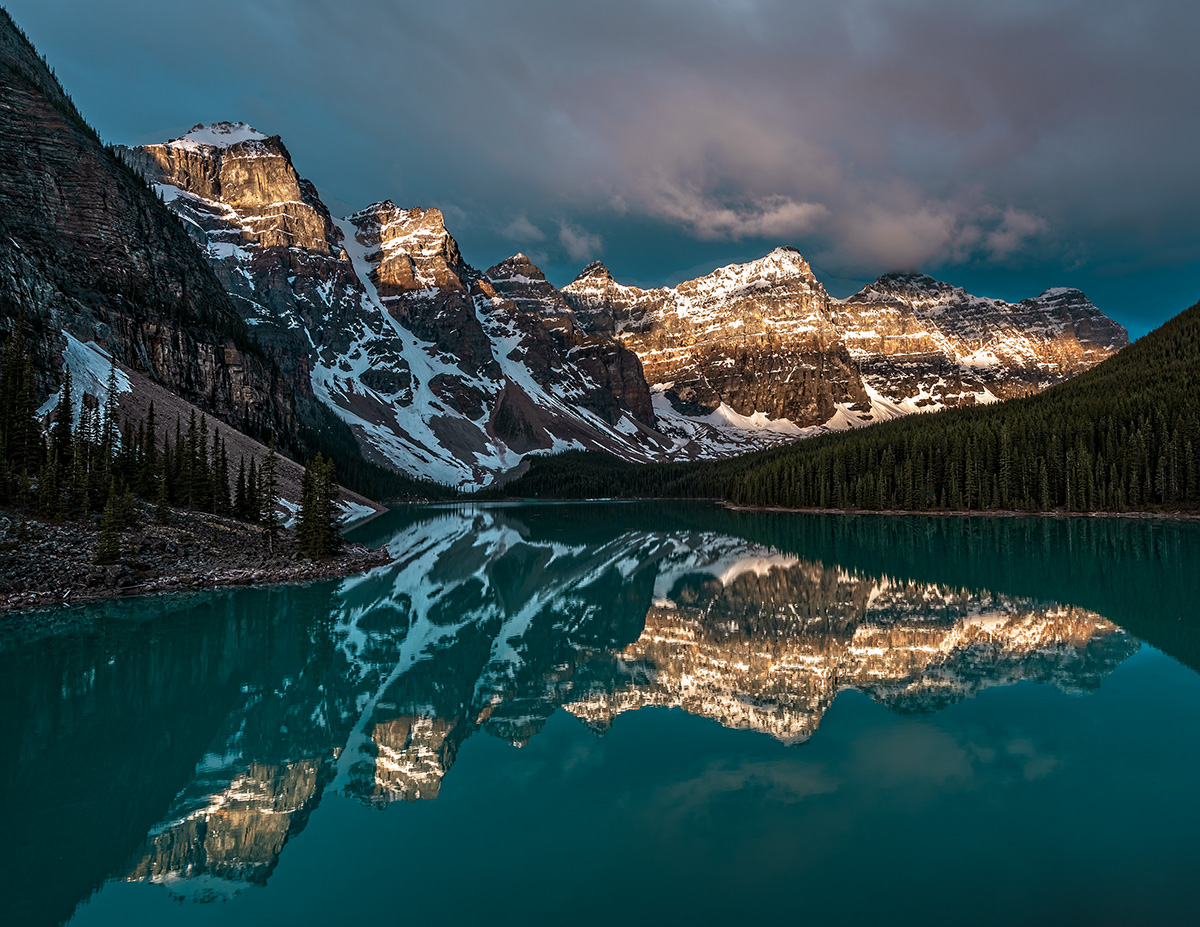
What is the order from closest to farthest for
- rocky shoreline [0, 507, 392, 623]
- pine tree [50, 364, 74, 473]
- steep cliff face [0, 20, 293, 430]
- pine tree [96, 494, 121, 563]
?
1. rocky shoreline [0, 507, 392, 623]
2. pine tree [96, 494, 121, 563]
3. pine tree [50, 364, 74, 473]
4. steep cliff face [0, 20, 293, 430]

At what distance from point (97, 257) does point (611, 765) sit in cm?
9905

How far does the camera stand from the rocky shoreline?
2839 centimetres

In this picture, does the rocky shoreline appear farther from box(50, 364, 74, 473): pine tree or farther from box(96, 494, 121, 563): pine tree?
box(50, 364, 74, 473): pine tree

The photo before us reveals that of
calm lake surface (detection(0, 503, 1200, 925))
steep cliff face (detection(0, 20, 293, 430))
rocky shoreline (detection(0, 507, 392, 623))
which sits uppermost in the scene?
steep cliff face (detection(0, 20, 293, 430))

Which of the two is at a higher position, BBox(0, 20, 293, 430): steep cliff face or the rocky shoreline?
A: BBox(0, 20, 293, 430): steep cliff face

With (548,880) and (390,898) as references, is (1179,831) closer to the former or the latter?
(548,880)

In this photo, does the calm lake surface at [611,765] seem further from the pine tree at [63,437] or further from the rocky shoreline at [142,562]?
the pine tree at [63,437]

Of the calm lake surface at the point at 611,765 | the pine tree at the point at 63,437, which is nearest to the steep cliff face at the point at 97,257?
the pine tree at the point at 63,437

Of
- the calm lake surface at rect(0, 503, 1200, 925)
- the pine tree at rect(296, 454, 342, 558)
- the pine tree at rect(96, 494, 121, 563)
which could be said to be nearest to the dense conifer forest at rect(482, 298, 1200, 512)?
the calm lake surface at rect(0, 503, 1200, 925)

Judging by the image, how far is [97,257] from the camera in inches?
3287

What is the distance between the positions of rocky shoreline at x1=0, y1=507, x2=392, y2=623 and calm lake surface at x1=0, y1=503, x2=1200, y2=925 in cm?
239

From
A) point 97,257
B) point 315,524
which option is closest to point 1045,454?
point 315,524

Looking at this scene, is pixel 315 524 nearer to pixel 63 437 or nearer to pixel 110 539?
pixel 110 539

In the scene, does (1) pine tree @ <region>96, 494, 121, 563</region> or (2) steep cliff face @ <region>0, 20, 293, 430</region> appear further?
(2) steep cliff face @ <region>0, 20, 293, 430</region>
